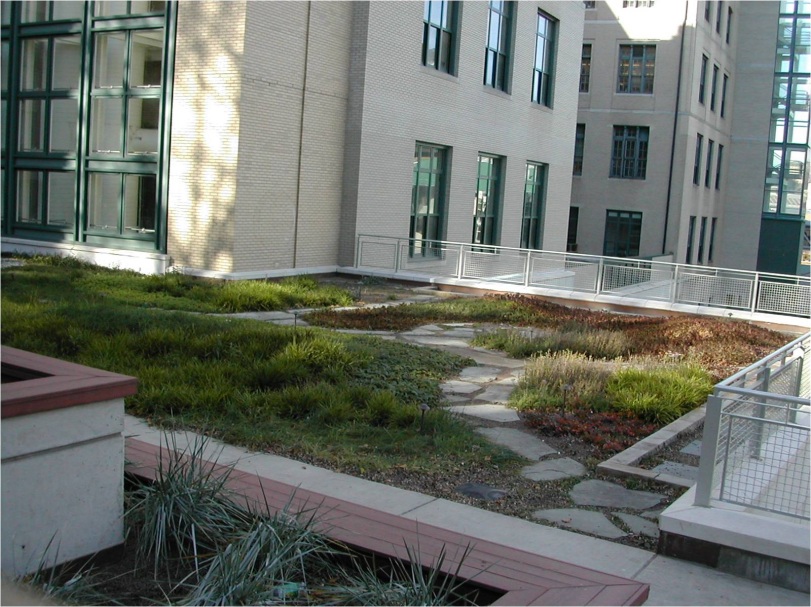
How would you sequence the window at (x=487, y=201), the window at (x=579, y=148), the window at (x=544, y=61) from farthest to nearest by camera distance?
the window at (x=579, y=148)
the window at (x=544, y=61)
the window at (x=487, y=201)

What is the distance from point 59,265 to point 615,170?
2879cm

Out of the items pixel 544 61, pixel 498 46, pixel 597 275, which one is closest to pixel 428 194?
pixel 498 46

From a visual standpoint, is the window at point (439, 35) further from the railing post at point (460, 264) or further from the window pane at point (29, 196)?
the window pane at point (29, 196)

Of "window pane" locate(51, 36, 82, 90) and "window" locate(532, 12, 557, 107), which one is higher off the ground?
"window" locate(532, 12, 557, 107)

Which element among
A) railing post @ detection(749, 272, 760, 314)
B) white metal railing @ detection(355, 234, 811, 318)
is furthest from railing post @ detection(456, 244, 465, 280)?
railing post @ detection(749, 272, 760, 314)

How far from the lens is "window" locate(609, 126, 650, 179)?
41094 mm

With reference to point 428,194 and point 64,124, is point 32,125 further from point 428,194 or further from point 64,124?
point 428,194

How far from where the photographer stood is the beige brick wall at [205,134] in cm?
1844

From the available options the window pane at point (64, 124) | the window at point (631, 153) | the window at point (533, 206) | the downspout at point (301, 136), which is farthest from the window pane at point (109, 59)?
the window at point (631, 153)

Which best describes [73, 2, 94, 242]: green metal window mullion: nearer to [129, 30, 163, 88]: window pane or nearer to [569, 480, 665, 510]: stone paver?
[129, 30, 163, 88]: window pane

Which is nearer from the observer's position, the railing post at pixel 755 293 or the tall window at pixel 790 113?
the railing post at pixel 755 293

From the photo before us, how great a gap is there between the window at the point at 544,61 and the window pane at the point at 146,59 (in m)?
14.3

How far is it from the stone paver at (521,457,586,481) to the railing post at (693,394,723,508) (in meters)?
1.44

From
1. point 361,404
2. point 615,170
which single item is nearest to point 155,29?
point 361,404
